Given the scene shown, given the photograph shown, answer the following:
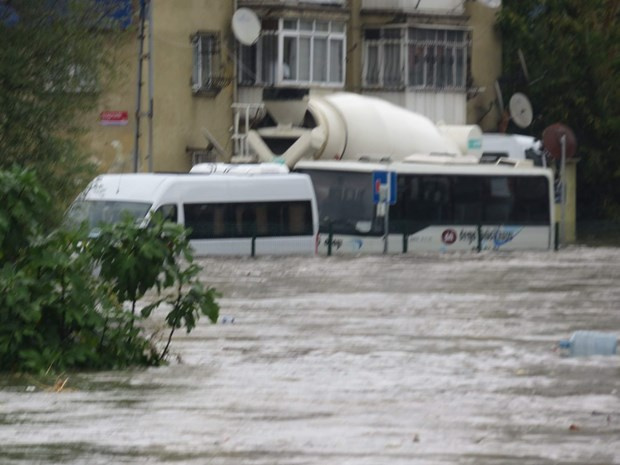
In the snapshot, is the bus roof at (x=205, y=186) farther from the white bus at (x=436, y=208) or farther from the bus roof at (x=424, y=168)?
the bus roof at (x=424, y=168)

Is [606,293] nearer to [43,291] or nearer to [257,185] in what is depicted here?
[257,185]

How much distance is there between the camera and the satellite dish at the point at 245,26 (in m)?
48.3

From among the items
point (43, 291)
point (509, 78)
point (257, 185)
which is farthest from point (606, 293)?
point (509, 78)

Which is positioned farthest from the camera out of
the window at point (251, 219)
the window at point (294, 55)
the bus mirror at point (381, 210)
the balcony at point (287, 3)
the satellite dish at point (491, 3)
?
the satellite dish at point (491, 3)

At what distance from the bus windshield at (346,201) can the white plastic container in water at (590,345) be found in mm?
22293

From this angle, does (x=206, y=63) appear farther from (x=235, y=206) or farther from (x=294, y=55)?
(x=235, y=206)

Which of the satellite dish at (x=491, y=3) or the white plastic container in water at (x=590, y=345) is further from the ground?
the satellite dish at (x=491, y=3)

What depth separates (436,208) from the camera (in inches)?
1714

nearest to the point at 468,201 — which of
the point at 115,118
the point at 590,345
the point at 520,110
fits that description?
the point at 115,118

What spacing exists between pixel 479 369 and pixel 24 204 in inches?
171

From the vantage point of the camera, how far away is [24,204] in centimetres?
1659

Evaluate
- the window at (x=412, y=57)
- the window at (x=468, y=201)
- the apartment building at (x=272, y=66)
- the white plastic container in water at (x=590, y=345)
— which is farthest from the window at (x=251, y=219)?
the white plastic container in water at (x=590, y=345)

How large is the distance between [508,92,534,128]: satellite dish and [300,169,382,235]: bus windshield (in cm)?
1382

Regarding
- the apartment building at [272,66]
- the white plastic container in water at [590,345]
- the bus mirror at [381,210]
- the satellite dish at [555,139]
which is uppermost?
the apartment building at [272,66]
